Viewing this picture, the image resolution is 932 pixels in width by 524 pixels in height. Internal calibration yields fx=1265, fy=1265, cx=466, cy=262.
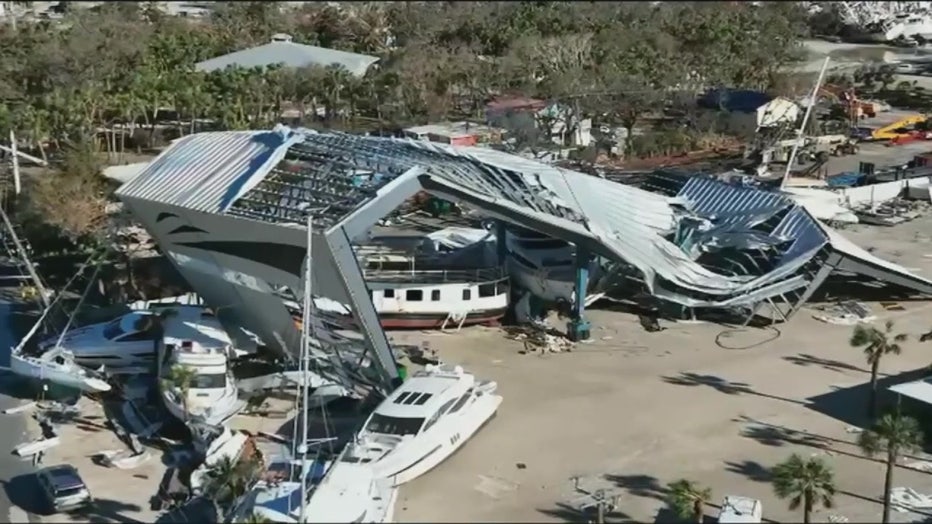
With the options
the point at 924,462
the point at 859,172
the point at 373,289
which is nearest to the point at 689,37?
the point at 859,172

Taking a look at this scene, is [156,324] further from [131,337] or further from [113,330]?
[113,330]

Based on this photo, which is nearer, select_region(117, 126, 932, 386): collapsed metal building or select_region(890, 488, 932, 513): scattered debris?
select_region(890, 488, 932, 513): scattered debris

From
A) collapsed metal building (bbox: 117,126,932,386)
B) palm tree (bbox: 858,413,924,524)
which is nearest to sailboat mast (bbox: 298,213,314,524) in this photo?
collapsed metal building (bbox: 117,126,932,386)

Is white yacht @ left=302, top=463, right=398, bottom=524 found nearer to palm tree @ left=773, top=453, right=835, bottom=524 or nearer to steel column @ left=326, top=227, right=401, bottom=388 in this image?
steel column @ left=326, top=227, right=401, bottom=388

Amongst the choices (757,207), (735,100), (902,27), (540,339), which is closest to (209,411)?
(540,339)

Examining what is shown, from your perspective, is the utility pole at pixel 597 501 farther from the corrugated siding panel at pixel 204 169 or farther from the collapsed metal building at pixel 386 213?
the corrugated siding panel at pixel 204 169

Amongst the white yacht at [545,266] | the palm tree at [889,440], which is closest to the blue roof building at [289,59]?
the white yacht at [545,266]

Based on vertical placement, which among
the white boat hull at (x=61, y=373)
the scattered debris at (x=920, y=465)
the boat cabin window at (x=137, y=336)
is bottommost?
the scattered debris at (x=920, y=465)
